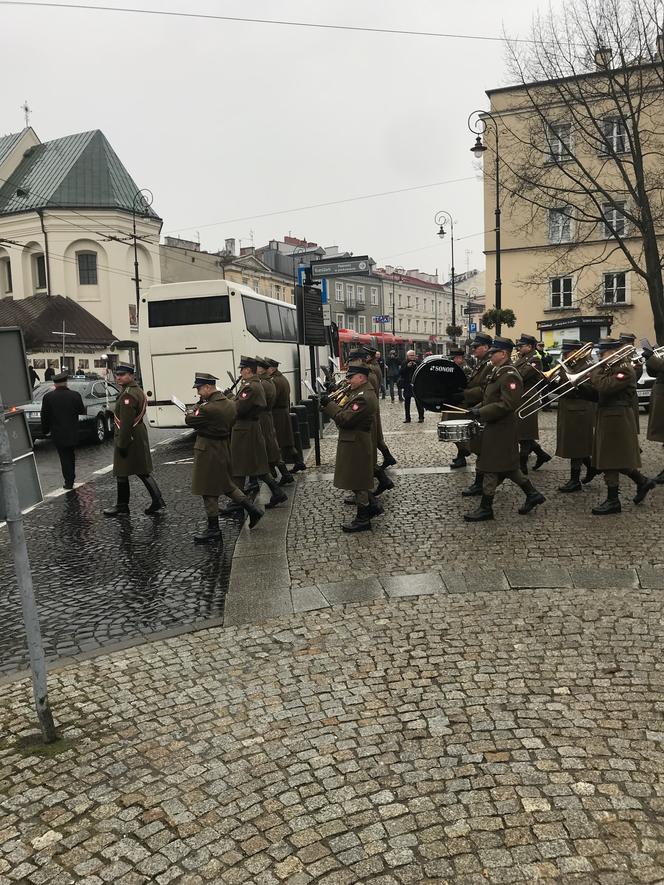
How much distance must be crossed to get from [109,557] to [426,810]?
17.1 ft

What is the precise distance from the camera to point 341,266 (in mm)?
13102

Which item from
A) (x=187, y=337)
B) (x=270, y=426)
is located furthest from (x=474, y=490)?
(x=187, y=337)

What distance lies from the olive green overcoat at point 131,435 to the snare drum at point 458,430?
367cm

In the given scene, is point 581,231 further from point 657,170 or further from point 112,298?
point 112,298

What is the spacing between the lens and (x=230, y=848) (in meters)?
3.00

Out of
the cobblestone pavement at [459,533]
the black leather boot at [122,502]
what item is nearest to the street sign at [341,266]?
the cobblestone pavement at [459,533]

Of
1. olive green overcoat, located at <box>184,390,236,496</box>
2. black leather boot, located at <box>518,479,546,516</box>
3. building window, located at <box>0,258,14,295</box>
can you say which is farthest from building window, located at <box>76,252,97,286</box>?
black leather boot, located at <box>518,479,546,516</box>

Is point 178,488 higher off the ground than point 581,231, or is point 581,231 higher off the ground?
point 581,231

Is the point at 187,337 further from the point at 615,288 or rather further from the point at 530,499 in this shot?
the point at 615,288

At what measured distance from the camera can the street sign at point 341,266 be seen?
1278 centimetres

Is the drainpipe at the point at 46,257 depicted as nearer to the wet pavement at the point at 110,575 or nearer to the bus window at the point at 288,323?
the bus window at the point at 288,323

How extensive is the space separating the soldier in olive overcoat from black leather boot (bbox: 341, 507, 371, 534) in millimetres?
2492

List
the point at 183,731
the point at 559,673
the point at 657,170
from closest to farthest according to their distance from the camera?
the point at 183,731 → the point at 559,673 → the point at 657,170

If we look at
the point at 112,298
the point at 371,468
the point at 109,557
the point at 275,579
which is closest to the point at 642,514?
the point at 371,468
